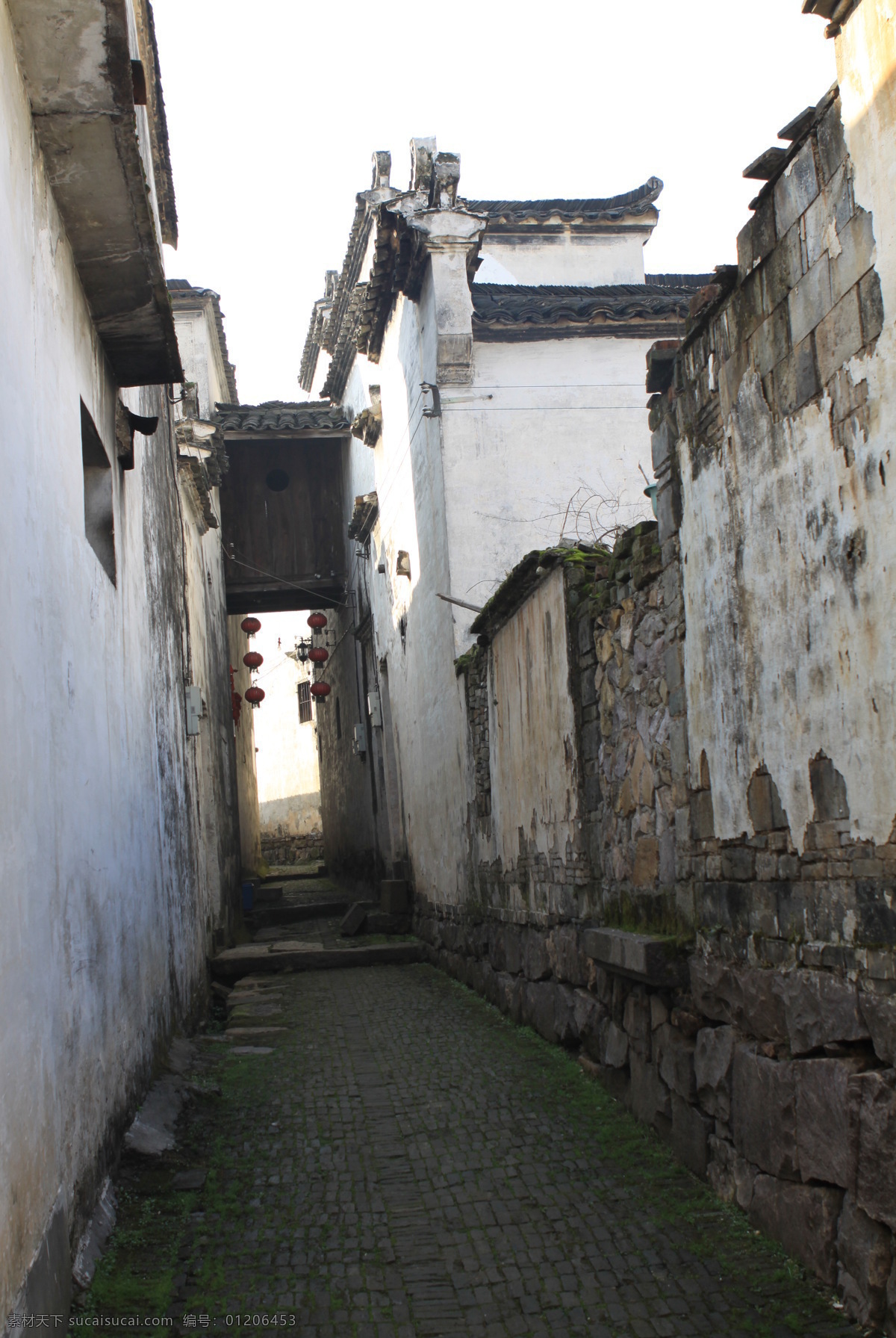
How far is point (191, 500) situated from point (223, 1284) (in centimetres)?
879

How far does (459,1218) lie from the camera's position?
4.24m

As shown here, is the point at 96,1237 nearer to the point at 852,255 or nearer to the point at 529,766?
the point at 852,255

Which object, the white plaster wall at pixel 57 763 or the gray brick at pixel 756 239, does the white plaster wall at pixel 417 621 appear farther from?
the gray brick at pixel 756 239

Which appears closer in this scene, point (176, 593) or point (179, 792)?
point (179, 792)

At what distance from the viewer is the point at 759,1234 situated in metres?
3.81

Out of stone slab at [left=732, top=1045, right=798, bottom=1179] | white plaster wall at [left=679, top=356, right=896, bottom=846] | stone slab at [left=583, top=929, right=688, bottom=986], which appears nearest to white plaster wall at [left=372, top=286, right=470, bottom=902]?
stone slab at [left=583, top=929, right=688, bottom=986]

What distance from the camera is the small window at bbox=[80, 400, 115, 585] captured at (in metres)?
5.38

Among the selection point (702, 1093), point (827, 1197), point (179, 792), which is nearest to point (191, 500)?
point (179, 792)

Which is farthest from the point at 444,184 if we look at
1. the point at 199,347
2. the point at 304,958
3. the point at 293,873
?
the point at 293,873

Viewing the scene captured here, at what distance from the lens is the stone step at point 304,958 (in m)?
10.9

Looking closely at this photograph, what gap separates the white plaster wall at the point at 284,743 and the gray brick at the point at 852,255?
2630 centimetres

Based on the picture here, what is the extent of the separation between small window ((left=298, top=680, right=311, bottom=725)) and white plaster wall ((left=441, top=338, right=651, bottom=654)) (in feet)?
64.2

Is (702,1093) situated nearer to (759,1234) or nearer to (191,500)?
(759,1234)

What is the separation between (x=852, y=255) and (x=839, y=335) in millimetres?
222
